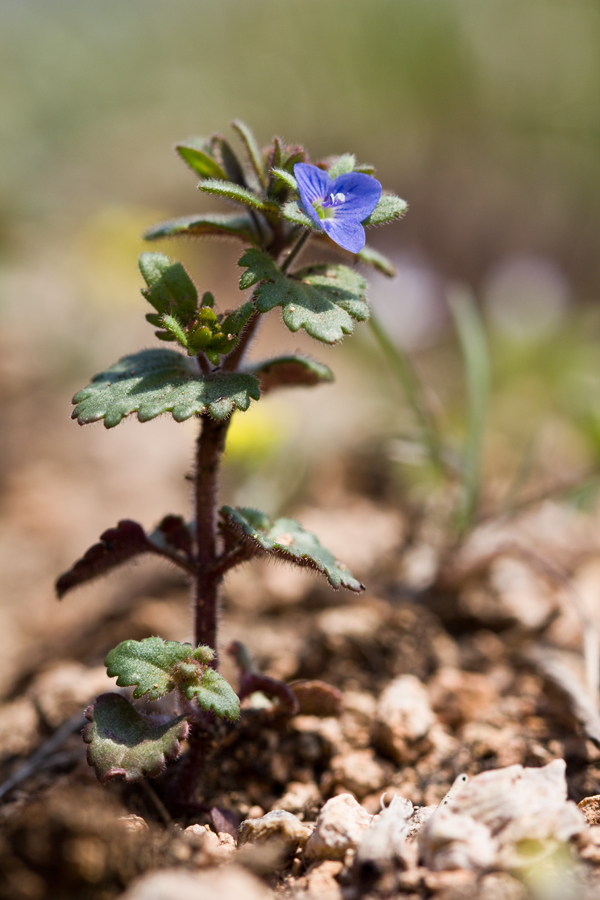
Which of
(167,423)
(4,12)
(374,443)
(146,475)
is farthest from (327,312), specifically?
(4,12)

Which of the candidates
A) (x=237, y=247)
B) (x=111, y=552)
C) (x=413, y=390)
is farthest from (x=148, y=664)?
(x=237, y=247)

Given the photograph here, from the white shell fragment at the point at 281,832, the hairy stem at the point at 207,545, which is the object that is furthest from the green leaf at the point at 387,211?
the white shell fragment at the point at 281,832

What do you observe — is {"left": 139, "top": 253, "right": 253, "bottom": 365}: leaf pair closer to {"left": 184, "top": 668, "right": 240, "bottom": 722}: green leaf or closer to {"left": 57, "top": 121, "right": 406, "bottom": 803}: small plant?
{"left": 57, "top": 121, "right": 406, "bottom": 803}: small plant

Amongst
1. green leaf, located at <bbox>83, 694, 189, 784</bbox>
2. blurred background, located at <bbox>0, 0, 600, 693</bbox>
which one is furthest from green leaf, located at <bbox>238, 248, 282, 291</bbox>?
blurred background, located at <bbox>0, 0, 600, 693</bbox>

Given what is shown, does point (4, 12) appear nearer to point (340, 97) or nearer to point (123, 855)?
point (340, 97)

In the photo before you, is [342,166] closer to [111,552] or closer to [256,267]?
[256,267]
